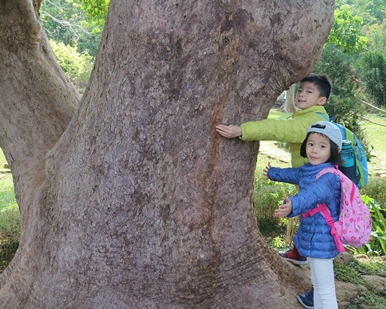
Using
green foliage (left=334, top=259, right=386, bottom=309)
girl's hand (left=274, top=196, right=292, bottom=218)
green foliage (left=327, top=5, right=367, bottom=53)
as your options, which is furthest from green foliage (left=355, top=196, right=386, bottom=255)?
green foliage (left=327, top=5, right=367, bottom=53)

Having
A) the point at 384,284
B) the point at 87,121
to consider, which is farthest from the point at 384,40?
the point at 87,121

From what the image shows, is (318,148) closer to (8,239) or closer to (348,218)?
(348,218)

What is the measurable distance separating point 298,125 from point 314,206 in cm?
50

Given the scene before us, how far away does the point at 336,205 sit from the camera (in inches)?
114

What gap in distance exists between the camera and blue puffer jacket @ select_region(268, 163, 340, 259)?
2.74 m

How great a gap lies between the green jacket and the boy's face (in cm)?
3

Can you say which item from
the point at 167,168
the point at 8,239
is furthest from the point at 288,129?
the point at 8,239

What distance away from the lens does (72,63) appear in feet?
69.6

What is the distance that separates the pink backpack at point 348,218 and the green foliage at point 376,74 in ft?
24.1

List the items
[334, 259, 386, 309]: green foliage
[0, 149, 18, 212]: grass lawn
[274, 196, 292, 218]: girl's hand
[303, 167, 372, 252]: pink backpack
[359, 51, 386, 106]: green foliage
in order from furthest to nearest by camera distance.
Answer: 1. [359, 51, 386, 106]: green foliage
2. [0, 149, 18, 212]: grass lawn
3. [334, 259, 386, 309]: green foliage
4. [303, 167, 372, 252]: pink backpack
5. [274, 196, 292, 218]: girl's hand

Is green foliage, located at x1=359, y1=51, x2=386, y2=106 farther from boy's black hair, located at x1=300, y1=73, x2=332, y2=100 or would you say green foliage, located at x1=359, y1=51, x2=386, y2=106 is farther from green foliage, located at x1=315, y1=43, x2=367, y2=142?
boy's black hair, located at x1=300, y1=73, x2=332, y2=100

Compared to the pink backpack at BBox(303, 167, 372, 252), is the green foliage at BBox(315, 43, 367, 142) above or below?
above

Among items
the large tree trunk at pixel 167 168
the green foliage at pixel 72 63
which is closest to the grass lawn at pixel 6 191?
the large tree trunk at pixel 167 168

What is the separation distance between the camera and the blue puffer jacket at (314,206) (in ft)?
8.98
